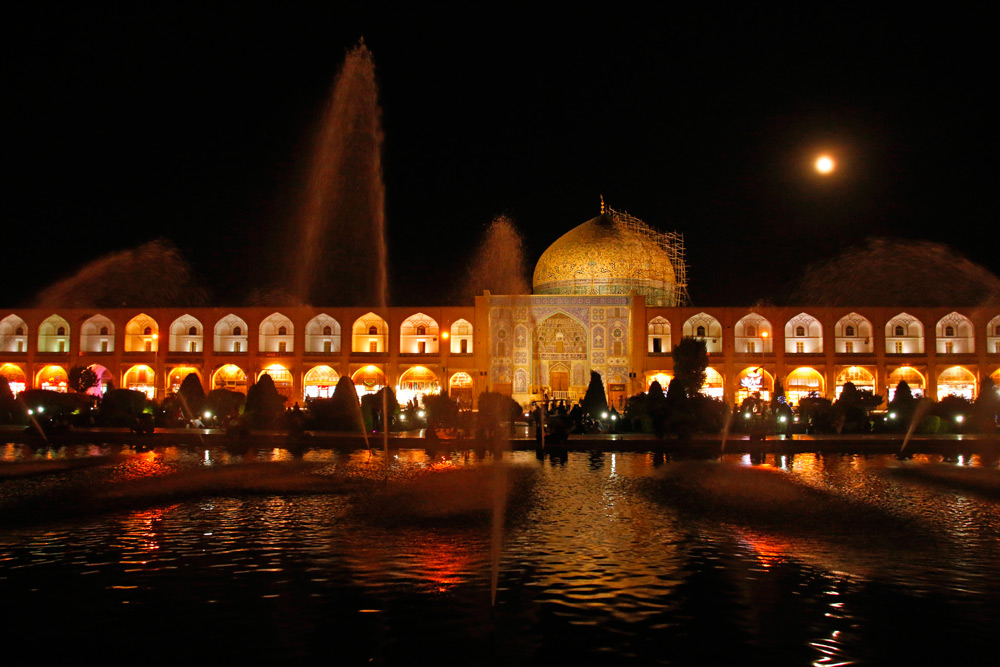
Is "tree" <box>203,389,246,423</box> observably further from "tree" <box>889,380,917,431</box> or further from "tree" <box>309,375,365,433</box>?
"tree" <box>889,380,917,431</box>

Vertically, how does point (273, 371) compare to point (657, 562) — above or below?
above

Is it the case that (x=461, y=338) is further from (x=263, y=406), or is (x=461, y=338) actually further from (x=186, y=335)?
(x=263, y=406)

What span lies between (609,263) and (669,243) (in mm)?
4338

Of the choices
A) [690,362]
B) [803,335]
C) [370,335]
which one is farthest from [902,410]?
[370,335]

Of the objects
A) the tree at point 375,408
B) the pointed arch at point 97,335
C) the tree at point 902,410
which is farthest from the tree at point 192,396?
the tree at point 902,410

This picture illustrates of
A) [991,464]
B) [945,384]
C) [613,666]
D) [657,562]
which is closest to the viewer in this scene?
[613,666]

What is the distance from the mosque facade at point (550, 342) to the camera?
33406mm

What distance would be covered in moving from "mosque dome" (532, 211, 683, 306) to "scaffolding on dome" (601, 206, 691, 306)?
0.06 meters

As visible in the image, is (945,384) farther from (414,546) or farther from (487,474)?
(414,546)

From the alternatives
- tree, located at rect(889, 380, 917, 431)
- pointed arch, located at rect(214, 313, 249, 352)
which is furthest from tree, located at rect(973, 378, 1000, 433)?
pointed arch, located at rect(214, 313, 249, 352)

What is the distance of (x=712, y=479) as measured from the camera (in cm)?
1157

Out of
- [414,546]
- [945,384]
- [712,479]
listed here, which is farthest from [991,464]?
[945,384]

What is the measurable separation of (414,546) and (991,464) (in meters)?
10.7

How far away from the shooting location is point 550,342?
34.6 metres
